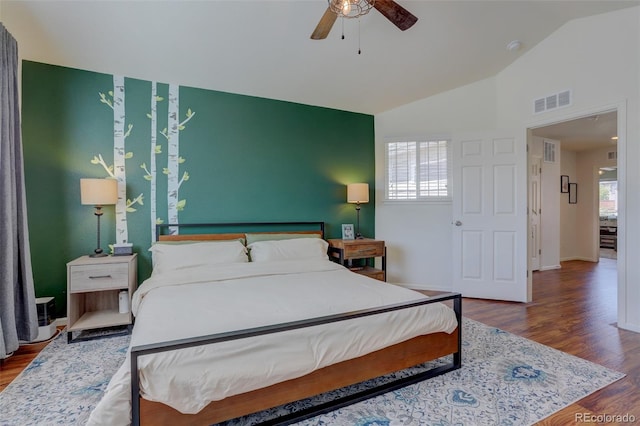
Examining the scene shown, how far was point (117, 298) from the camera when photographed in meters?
3.31

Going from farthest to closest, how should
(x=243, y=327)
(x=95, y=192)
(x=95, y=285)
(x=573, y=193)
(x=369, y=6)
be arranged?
(x=573, y=193)
(x=95, y=192)
(x=95, y=285)
(x=369, y=6)
(x=243, y=327)

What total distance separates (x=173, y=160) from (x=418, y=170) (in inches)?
130

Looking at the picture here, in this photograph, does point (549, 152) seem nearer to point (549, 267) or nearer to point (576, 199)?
point (576, 199)

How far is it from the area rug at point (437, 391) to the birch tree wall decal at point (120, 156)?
1.28m

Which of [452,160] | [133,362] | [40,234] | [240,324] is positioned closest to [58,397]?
[133,362]

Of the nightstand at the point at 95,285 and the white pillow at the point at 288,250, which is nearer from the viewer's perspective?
the nightstand at the point at 95,285

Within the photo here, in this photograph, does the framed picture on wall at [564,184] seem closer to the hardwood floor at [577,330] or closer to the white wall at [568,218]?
the white wall at [568,218]

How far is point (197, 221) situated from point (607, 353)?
409 cm

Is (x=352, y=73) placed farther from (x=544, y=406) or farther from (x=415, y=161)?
(x=544, y=406)

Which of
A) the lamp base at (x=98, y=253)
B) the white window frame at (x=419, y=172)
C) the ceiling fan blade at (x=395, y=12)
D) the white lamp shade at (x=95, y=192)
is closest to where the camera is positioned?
the ceiling fan blade at (x=395, y=12)

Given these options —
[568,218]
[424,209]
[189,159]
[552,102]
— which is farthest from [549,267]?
[189,159]

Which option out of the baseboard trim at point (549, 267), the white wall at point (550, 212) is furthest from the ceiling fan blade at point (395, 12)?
A: the baseboard trim at point (549, 267)

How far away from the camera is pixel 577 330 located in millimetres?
2951

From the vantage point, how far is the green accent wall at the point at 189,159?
10.2ft
